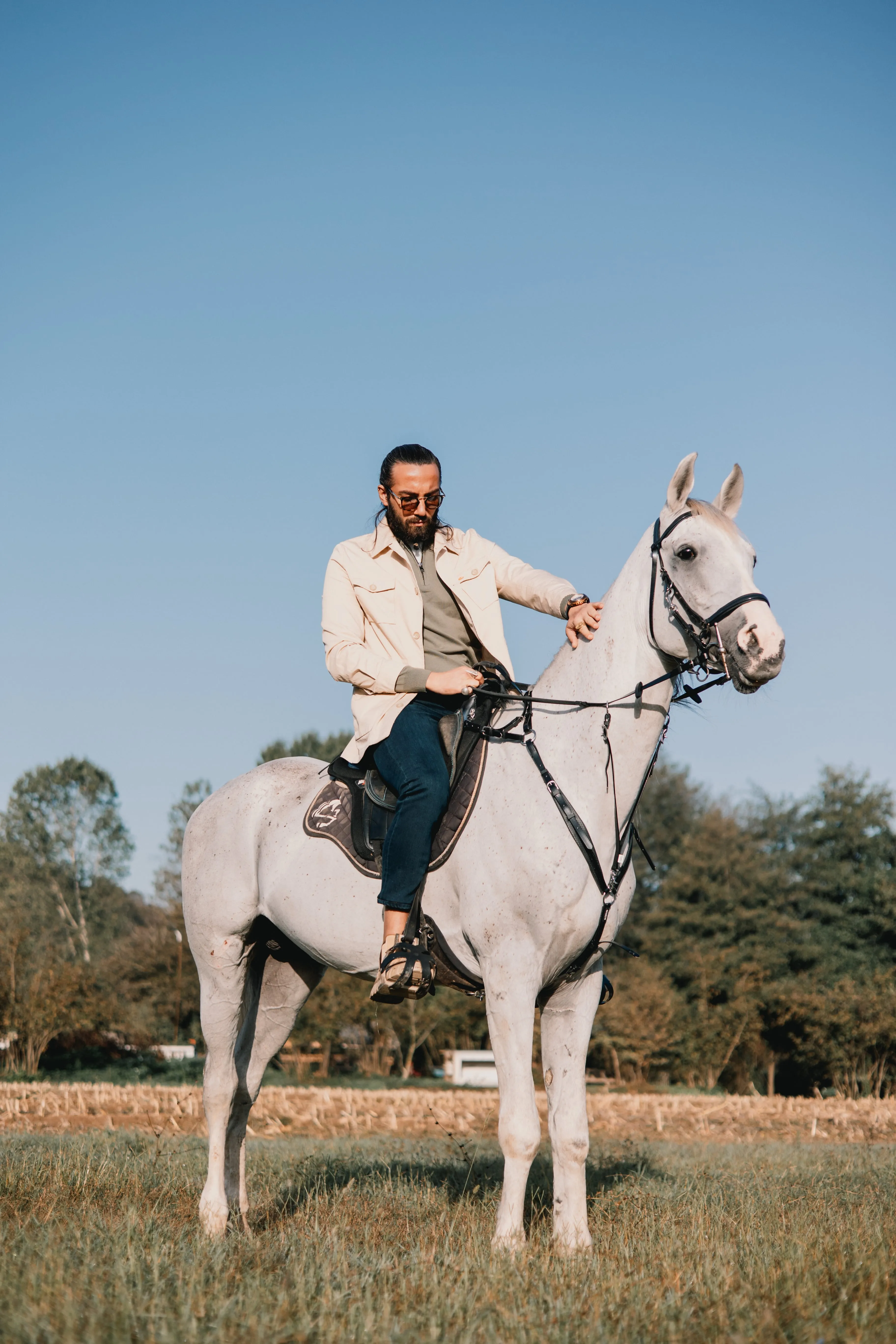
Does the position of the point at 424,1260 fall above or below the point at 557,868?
below

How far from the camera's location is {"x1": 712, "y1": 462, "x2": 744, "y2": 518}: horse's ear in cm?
586

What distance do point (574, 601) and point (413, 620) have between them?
942 millimetres

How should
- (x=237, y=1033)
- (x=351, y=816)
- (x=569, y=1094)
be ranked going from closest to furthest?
(x=569, y=1094) < (x=351, y=816) < (x=237, y=1033)

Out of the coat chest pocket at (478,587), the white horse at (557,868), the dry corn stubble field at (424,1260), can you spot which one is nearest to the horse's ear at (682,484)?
the white horse at (557,868)

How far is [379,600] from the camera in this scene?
6.41 m

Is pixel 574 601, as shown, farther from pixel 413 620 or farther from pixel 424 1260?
pixel 424 1260

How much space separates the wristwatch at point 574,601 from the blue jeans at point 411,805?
105 centimetres

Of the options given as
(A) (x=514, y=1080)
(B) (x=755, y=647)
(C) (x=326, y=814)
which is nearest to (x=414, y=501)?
(C) (x=326, y=814)

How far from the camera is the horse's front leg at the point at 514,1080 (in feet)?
18.0

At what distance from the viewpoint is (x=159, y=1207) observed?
687 centimetres

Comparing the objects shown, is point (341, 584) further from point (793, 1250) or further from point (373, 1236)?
point (793, 1250)

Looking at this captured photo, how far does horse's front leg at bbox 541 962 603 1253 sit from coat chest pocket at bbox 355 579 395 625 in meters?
2.33

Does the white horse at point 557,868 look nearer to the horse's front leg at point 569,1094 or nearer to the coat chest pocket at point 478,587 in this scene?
the horse's front leg at point 569,1094

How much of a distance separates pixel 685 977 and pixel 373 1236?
4382 cm
